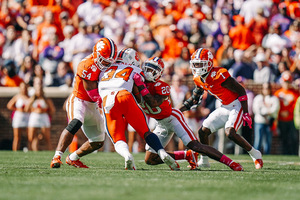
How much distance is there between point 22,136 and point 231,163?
7.67m

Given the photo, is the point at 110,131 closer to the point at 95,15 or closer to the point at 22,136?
the point at 22,136

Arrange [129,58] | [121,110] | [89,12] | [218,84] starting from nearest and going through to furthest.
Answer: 1. [121,110]
2. [129,58]
3. [218,84]
4. [89,12]

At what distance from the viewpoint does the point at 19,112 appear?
526 inches

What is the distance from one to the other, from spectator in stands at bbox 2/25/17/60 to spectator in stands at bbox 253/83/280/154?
6.26 meters

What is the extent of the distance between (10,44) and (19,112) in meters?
2.48

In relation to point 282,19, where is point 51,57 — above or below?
below

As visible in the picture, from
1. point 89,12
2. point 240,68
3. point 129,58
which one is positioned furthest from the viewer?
point 89,12

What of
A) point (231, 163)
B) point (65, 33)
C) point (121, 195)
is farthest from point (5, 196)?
point (65, 33)

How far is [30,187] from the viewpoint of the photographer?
536 centimetres

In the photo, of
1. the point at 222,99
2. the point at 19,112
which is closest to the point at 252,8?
the point at 19,112

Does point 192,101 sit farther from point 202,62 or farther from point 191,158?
point 191,158

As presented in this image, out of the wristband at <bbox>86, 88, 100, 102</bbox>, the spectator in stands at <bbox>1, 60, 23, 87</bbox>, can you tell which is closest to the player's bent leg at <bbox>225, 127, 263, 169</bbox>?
the wristband at <bbox>86, 88, 100, 102</bbox>

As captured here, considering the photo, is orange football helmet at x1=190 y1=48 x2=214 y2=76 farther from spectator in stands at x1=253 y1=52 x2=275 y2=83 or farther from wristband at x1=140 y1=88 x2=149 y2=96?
spectator in stands at x1=253 y1=52 x2=275 y2=83

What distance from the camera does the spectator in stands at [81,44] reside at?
13711 millimetres
